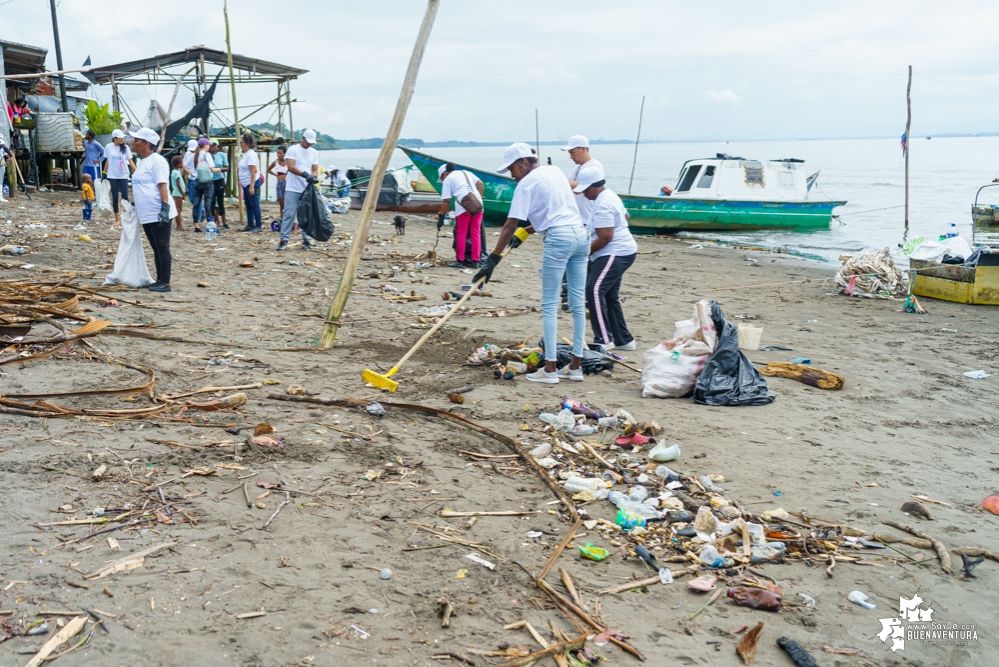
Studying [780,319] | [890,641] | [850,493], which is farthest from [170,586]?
[780,319]

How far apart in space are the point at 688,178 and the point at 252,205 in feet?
40.9

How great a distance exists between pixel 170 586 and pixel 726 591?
229cm

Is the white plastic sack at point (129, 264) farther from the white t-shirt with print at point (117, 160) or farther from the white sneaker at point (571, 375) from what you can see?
the white t-shirt with print at point (117, 160)

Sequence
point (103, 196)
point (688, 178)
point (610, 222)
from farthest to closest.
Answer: point (688, 178), point (103, 196), point (610, 222)

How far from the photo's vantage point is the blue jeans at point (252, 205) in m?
13.7

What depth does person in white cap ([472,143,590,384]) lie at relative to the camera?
5.58 meters

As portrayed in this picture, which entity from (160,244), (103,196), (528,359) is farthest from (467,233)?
(103,196)

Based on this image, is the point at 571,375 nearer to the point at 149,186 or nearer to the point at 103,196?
the point at 149,186

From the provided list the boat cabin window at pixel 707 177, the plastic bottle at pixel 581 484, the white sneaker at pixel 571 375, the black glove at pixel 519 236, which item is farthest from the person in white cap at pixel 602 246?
the boat cabin window at pixel 707 177

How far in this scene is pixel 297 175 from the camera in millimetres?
11273

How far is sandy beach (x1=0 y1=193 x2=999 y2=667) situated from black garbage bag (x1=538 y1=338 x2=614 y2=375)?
0.20m

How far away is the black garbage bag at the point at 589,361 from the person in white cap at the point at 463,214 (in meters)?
4.67

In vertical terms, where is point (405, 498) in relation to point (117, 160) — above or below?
below

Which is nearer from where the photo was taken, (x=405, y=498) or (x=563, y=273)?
(x=405, y=498)
